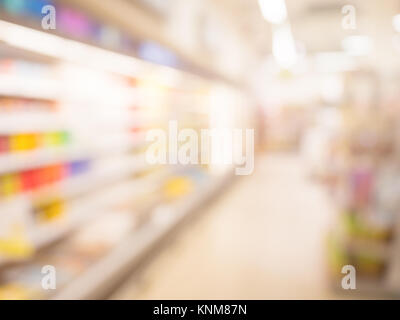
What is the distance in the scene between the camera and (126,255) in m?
3.30

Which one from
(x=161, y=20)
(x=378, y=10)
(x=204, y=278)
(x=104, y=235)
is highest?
(x=378, y=10)

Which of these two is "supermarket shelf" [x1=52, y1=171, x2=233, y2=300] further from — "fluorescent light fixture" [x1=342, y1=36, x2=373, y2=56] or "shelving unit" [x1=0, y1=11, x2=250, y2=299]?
"fluorescent light fixture" [x1=342, y1=36, x2=373, y2=56]

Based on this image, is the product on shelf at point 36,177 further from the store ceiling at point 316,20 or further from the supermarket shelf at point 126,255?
the store ceiling at point 316,20

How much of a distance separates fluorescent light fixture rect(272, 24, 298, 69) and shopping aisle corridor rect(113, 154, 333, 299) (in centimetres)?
379

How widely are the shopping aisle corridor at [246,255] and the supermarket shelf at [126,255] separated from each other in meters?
0.12

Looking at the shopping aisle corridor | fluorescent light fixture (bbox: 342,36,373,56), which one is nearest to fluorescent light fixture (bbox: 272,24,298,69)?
fluorescent light fixture (bbox: 342,36,373,56)

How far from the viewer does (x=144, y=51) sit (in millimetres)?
3709

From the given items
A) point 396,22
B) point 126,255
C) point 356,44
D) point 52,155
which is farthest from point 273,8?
point 356,44

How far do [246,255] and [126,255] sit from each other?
3.51 feet

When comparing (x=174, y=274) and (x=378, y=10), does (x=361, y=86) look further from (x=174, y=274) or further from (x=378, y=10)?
(x=174, y=274)

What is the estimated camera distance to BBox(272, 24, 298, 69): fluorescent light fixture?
8602 mm

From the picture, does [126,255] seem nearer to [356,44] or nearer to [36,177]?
[36,177]
